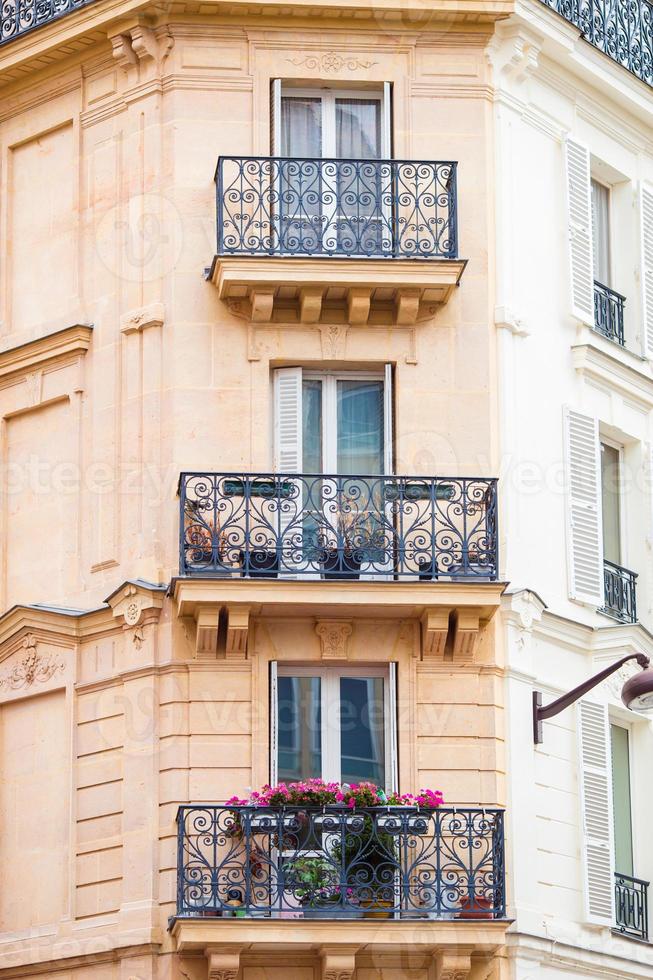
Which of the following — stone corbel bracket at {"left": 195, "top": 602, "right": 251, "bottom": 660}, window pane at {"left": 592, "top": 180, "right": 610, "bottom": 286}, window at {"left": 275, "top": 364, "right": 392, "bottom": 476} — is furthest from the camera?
window pane at {"left": 592, "top": 180, "right": 610, "bottom": 286}

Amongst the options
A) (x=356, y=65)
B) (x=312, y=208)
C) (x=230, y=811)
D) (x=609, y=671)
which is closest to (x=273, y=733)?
(x=230, y=811)

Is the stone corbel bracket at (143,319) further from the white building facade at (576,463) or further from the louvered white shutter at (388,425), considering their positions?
the white building facade at (576,463)

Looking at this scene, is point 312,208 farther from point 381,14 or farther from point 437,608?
point 437,608

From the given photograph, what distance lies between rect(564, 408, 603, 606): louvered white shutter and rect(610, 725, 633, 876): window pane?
1564 millimetres

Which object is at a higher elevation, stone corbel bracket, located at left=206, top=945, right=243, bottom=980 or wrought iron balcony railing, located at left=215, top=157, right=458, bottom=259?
wrought iron balcony railing, located at left=215, top=157, right=458, bottom=259

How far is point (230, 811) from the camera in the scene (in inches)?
751

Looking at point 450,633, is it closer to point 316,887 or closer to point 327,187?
point 316,887

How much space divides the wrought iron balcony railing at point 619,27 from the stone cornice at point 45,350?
5.89 meters

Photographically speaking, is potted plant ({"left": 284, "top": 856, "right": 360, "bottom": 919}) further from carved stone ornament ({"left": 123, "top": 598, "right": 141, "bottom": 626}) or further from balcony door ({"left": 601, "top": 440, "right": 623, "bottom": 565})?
balcony door ({"left": 601, "top": 440, "right": 623, "bottom": 565})

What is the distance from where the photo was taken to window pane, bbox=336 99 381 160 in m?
21.6

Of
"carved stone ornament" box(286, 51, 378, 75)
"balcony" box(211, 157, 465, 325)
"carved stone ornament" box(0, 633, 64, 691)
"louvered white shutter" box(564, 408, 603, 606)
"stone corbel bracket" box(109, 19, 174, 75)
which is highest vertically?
"stone corbel bracket" box(109, 19, 174, 75)

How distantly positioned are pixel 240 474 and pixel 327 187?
3069 mm

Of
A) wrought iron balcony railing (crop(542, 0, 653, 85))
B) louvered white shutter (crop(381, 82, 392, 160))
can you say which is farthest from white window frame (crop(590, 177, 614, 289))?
louvered white shutter (crop(381, 82, 392, 160))

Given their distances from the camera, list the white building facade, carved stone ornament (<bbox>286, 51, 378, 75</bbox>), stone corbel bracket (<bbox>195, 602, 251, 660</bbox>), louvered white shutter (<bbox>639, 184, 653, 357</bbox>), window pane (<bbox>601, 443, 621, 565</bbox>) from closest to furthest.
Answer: stone corbel bracket (<bbox>195, 602, 251, 660</bbox>), the white building facade, carved stone ornament (<bbox>286, 51, 378, 75</bbox>), window pane (<bbox>601, 443, 621, 565</bbox>), louvered white shutter (<bbox>639, 184, 653, 357</bbox>)
